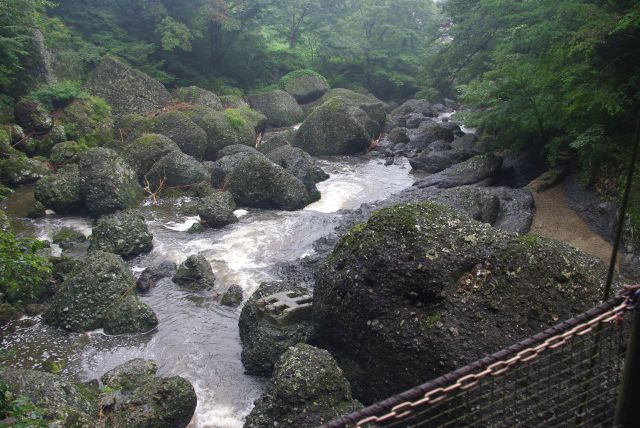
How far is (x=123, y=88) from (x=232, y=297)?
15384 mm

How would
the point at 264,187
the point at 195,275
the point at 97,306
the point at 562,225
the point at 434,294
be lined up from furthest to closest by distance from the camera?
the point at 264,187 < the point at 562,225 < the point at 195,275 < the point at 97,306 < the point at 434,294

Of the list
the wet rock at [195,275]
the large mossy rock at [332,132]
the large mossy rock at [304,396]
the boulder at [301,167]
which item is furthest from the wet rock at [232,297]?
the large mossy rock at [332,132]

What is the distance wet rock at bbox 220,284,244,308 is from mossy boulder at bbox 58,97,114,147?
10634 millimetres

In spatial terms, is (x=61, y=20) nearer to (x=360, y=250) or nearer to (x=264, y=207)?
(x=264, y=207)

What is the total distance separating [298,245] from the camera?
1165cm

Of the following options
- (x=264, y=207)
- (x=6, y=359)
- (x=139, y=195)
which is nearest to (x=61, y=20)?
(x=139, y=195)

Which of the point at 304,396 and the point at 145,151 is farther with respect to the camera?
the point at 145,151

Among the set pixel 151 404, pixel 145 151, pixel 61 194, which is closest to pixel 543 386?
pixel 151 404

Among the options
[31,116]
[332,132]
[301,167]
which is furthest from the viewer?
[332,132]

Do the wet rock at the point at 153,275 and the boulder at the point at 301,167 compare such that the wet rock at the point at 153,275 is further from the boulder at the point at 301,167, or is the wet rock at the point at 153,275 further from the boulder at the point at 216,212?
the boulder at the point at 301,167

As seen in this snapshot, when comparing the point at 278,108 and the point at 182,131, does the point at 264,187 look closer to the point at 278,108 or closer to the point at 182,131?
the point at 182,131

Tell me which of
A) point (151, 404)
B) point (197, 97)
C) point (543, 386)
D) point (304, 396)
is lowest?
point (151, 404)

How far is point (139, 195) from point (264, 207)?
358 centimetres

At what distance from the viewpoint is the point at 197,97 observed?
23.3 meters
